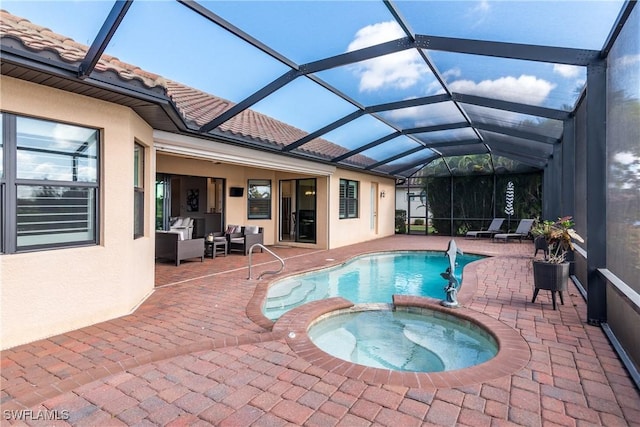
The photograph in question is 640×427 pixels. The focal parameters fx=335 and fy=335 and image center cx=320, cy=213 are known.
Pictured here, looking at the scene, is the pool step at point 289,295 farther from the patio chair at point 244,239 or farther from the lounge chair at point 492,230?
the lounge chair at point 492,230

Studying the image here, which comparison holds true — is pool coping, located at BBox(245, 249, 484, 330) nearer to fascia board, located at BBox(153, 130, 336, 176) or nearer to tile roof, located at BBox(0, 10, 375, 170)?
fascia board, located at BBox(153, 130, 336, 176)

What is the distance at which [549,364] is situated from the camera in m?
3.40

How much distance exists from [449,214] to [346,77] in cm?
1462

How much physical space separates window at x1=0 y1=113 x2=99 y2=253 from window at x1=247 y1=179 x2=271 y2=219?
8.28 metres

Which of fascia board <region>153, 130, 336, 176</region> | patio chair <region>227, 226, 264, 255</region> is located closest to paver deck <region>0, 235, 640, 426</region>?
fascia board <region>153, 130, 336, 176</region>

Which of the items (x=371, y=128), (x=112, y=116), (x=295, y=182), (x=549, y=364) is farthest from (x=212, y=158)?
(x=549, y=364)

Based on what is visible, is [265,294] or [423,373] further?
[265,294]

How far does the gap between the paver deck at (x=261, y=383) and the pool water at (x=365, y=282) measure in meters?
1.89

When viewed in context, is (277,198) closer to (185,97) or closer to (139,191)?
(185,97)

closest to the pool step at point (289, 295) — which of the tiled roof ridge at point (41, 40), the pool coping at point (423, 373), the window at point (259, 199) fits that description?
the pool coping at point (423, 373)

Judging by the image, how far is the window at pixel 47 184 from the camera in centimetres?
387

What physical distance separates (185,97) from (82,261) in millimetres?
4540

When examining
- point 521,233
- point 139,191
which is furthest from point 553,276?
point 521,233

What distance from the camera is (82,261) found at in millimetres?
4469
